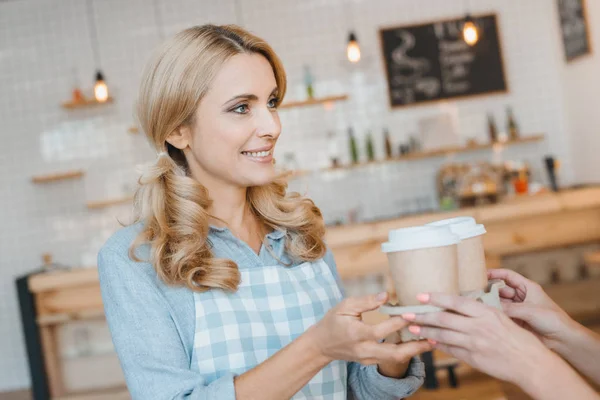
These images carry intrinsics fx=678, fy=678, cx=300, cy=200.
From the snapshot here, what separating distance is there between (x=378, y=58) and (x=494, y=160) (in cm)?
134

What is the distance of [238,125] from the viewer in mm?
1664

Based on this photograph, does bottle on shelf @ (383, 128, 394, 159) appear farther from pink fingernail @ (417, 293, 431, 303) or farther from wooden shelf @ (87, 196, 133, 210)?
pink fingernail @ (417, 293, 431, 303)

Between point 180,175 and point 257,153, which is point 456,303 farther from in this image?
point 180,175

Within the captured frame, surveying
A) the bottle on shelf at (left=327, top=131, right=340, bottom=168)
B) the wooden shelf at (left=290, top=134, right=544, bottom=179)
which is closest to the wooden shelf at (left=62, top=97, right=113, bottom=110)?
the wooden shelf at (left=290, top=134, right=544, bottom=179)

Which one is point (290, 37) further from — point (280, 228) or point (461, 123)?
point (280, 228)

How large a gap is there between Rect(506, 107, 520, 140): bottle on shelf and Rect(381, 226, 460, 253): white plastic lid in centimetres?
487

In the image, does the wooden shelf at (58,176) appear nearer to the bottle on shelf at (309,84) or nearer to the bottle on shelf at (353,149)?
the bottle on shelf at (309,84)

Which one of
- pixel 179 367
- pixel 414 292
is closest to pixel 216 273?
pixel 179 367

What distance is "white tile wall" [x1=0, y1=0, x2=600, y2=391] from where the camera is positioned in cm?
589

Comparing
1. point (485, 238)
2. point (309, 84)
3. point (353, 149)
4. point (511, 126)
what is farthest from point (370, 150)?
point (485, 238)

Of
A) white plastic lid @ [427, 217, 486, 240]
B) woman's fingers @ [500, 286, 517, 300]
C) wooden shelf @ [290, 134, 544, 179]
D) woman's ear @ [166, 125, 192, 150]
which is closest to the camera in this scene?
white plastic lid @ [427, 217, 486, 240]

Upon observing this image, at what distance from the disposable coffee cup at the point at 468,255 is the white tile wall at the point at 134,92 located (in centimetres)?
453

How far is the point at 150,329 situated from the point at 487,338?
69 centimetres

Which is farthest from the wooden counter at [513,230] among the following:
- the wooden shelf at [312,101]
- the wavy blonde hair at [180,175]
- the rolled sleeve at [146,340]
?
the rolled sleeve at [146,340]
